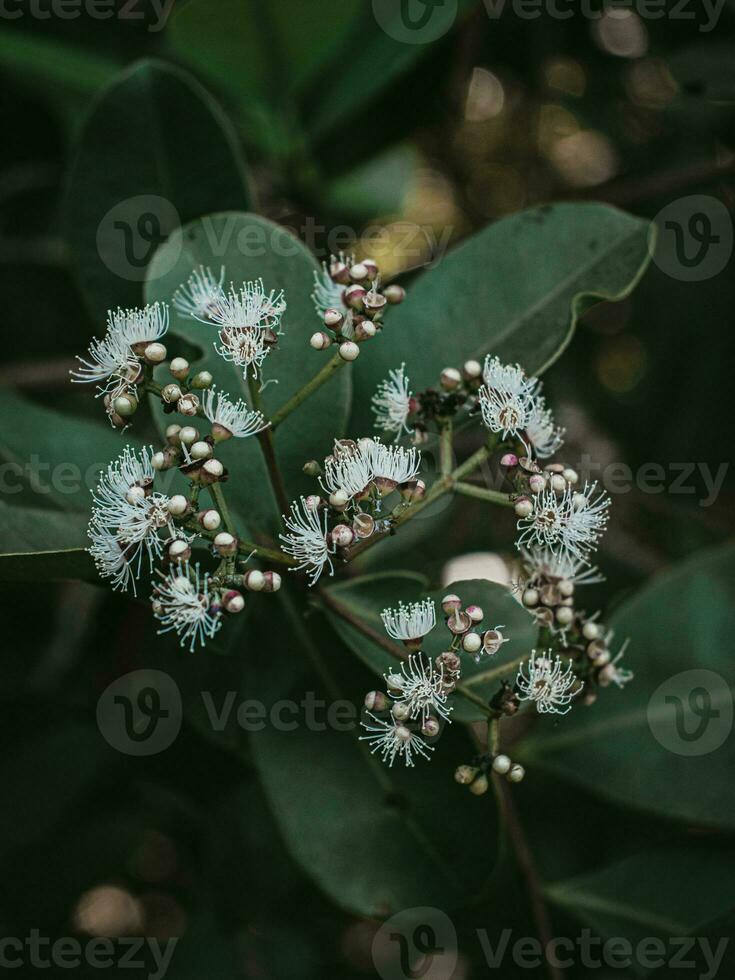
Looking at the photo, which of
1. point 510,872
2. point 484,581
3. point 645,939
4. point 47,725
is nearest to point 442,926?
point 510,872

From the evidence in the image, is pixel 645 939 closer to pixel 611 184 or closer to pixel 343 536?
pixel 343 536

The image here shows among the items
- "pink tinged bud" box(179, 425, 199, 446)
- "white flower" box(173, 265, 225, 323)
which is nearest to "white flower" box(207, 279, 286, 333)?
"white flower" box(173, 265, 225, 323)

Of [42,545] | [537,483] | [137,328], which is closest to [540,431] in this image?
[537,483]

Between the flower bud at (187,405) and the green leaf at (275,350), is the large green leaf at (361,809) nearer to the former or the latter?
the green leaf at (275,350)

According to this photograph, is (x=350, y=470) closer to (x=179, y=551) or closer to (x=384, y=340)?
(x=179, y=551)

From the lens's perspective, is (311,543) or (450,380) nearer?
(311,543)

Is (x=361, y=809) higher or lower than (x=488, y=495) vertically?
lower

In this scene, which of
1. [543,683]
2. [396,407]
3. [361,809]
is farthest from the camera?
[361,809]

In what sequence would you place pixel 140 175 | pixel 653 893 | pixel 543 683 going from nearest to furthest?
pixel 543 683 < pixel 140 175 < pixel 653 893
